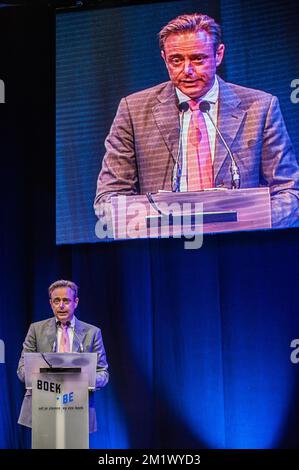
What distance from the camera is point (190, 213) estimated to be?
5035 mm

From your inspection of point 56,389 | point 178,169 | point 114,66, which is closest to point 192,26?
point 114,66

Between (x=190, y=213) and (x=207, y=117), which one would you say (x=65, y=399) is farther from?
(x=207, y=117)

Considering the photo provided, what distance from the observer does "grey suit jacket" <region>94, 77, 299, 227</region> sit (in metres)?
5.01

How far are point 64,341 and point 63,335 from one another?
4cm

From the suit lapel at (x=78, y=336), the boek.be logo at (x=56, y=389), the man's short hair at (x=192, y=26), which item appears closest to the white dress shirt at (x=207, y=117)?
the man's short hair at (x=192, y=26)

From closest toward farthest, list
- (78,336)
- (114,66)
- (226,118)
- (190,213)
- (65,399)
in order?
(65,399), (78,336), (190,213), (226,118), (114,66)

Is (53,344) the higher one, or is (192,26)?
(192,26)

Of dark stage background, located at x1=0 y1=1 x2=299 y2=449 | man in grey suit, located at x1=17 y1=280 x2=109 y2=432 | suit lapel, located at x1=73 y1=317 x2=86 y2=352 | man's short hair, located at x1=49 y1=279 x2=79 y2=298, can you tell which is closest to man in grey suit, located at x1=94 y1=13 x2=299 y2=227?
dark stage background, located at x1=0 y1=1 x2=299 y2=449

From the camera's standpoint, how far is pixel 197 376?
4996 mm

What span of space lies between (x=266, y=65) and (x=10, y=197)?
6.68 ft

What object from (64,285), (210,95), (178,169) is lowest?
(64,285)

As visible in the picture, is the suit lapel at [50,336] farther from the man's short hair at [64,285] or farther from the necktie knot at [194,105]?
the necktie knot at [194,105]
